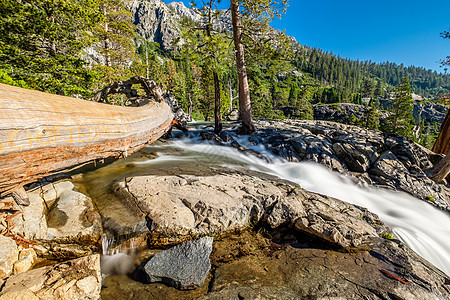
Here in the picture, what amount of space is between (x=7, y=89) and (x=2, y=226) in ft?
6.29

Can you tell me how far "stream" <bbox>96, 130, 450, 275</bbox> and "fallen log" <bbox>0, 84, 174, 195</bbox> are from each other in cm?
149

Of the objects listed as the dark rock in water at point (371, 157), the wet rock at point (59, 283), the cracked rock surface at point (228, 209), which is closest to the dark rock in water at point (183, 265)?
the cracked rock surface at point (228, 209)

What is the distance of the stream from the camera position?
4.59 metres

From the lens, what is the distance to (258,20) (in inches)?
366

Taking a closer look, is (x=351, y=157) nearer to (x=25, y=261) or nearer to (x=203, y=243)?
(x=203, y=243)

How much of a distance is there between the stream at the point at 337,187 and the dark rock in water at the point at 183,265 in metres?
2.85

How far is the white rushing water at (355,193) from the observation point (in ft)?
14.9

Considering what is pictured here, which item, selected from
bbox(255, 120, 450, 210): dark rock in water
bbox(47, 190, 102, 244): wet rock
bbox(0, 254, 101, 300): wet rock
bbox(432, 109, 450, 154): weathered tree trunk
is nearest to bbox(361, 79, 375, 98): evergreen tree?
bbox(432, 109, 450, 154): weathered tree trunk

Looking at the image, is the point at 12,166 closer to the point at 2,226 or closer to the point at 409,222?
the point at 2,226

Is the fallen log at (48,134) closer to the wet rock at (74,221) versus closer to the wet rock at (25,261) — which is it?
the wet rock at (74,221)

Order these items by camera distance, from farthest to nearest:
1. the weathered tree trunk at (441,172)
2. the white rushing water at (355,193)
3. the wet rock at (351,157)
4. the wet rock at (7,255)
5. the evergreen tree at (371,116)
→ 1. the evergreen tree at (371,116)
2. the weathered tree trunk at (441,172)
3. the wet rock at (351,157)
4. the white rushing water at (355,193)
5. the wet rock at (7,255)

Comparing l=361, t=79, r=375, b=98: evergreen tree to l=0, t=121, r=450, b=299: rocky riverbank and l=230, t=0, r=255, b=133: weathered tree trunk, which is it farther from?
l=0, t=121, r=450, b=299: rocky riverbank

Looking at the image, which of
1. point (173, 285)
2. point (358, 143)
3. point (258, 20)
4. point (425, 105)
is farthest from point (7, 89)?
point (425, 105)

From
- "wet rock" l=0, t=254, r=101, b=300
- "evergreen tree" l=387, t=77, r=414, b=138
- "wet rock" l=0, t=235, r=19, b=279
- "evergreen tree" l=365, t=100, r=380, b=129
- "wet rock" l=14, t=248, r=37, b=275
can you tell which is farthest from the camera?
"evergreen tree" l=365, t=100, r=380, b=129
